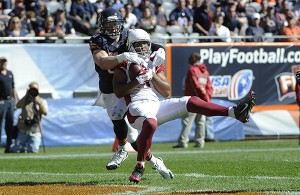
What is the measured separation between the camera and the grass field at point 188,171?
26.9 feet

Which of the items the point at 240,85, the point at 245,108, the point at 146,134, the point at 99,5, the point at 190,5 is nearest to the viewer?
the point at 245,108

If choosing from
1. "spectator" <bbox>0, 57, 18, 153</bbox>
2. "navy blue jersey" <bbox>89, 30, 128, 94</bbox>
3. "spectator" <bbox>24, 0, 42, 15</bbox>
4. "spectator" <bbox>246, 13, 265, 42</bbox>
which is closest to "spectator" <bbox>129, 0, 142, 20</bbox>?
"spectator" <bbox>24, 0, 42, 15</bbox>

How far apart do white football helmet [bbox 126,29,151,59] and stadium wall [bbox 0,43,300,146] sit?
8.97 m

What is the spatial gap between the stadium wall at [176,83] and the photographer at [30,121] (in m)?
1.33

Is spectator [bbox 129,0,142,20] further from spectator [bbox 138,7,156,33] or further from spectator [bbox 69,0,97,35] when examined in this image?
spectator [bbox 69,0,97,35]

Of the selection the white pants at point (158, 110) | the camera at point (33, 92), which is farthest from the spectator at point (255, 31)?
the white pants at point (158, 110)

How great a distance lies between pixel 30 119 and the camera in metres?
16.0

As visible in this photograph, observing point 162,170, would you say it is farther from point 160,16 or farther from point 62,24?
point 160,16

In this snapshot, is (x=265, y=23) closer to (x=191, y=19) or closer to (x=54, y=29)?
(x=191, y=19)

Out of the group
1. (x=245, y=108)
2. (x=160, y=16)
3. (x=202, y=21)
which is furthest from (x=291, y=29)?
(x=245, y=108)

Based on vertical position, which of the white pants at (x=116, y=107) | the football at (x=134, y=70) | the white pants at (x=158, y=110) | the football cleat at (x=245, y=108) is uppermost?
the football at (x=134, y=70)

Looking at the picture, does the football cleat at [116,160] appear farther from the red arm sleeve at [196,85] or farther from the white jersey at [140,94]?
the red arm sleeve at [196,85]

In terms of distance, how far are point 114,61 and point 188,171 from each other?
2.04 metres

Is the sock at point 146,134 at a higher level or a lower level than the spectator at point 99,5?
higher
